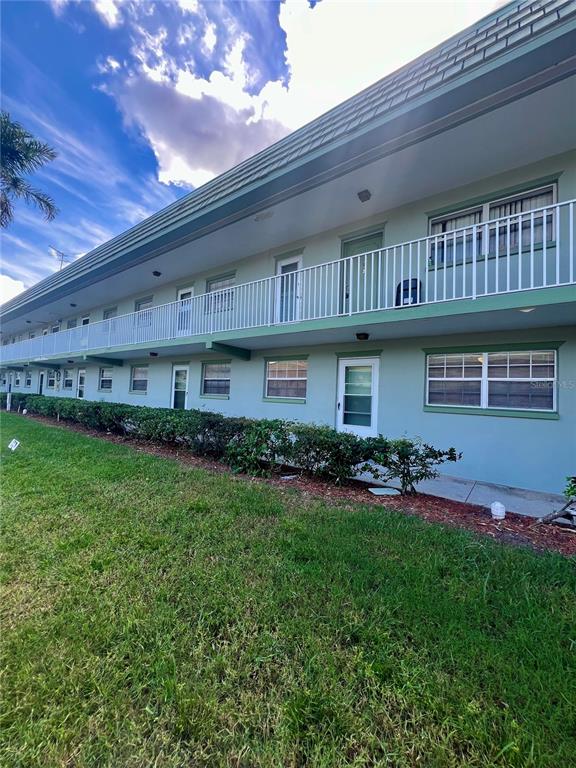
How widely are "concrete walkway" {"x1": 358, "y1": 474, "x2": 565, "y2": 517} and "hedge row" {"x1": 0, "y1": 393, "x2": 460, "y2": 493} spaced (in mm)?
481

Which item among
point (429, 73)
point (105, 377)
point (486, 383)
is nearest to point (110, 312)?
point (105, 377)

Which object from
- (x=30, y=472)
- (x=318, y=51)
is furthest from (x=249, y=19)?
(x=30, y=472)

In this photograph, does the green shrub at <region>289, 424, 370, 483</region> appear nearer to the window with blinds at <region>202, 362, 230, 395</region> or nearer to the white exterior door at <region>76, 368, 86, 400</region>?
the window with blinds at <region>202, 362, 230, 395</region>

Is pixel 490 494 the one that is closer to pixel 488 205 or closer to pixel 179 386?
pixel 488 205

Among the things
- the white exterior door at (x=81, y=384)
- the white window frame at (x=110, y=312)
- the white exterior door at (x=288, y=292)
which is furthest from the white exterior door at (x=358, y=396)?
the white exterior door at (x=81, y=384)

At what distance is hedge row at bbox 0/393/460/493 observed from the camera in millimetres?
5352

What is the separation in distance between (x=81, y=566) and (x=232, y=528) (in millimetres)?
1481

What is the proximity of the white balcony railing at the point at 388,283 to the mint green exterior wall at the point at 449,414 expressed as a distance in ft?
3.43

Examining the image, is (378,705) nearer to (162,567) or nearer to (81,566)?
(162,567)

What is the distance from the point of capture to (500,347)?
6875mm

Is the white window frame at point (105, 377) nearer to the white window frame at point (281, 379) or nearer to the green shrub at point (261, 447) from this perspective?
the white window frame at point (281, 379)

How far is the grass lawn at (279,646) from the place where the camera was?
5.44ft

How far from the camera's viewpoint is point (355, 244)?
9.16 metres

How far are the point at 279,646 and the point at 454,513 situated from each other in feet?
11.7
